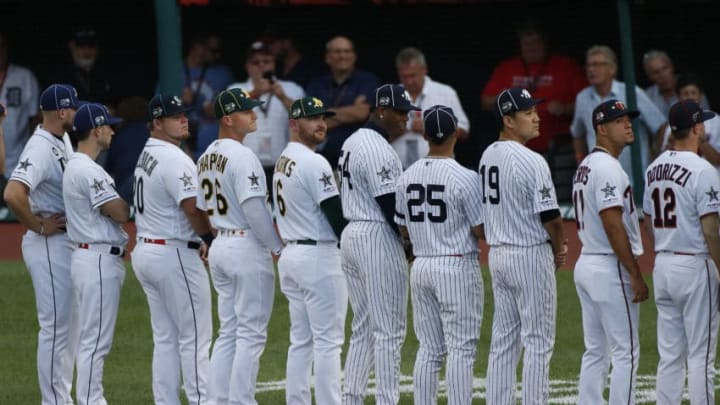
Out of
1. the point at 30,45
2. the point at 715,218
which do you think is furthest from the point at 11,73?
the point at 715,218

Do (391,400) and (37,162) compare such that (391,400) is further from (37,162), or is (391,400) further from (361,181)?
(37,162)

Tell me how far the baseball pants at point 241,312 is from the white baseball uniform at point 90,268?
23.7 inches

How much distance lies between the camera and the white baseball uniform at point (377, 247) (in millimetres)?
8195

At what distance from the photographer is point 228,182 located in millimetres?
8250

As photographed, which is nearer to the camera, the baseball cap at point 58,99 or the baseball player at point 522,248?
the baseball player at point 522,248

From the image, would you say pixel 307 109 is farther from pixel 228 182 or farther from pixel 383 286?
pixel 383 286

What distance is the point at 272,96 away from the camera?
13617mm

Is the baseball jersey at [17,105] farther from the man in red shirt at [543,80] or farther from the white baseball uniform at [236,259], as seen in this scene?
the white baseball uniform at [236,259]

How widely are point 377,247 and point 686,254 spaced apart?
164 centimetres

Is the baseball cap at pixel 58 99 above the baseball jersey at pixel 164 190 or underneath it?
above

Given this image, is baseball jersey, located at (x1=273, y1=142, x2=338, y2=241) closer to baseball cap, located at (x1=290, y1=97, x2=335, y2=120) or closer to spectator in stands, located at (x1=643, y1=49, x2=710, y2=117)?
baseball cap, located at (x1=290, y1=97, x2=335, y2=120)

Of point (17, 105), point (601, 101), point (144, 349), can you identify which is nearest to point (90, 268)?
point (144, 349)

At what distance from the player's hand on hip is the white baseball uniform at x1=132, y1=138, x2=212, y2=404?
7.74 feet

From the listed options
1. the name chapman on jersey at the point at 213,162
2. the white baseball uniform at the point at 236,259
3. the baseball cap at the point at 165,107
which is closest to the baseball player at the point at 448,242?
the white baseball uniform at the point at 236,259
